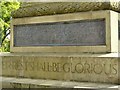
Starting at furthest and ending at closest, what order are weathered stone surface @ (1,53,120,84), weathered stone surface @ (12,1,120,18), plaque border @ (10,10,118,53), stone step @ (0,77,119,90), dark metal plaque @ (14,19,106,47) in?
dark metal plaque @ (14,19,106,47) → weathered stone surface @ (12,1,120,18) → plaque border @ (10,10,118,53) → weathered stone surface @ (1,53,120,84) → stone step @ (0,77,119,90)

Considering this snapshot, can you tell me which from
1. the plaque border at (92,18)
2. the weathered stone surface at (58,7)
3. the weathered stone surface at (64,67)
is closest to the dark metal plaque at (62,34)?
the plaque border at (92,18)

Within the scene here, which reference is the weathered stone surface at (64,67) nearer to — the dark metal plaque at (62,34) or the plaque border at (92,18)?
the plaque border at (92,18)

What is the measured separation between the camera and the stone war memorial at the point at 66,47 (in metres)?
5.30

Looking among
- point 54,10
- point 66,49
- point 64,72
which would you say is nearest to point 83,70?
point 64,72

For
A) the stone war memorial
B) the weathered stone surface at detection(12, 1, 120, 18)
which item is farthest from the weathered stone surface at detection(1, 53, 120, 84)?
the weathered stone surface at detection(12, 1, 120, 18)

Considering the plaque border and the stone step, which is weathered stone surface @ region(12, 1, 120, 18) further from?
the stone step

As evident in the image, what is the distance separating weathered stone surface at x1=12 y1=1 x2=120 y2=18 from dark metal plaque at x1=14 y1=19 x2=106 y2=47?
29 centimetres

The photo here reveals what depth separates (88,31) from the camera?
6117 millimetres

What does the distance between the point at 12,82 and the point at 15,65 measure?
993mm

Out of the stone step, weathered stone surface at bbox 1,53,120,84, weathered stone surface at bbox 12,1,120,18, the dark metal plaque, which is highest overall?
weathered stone surface at bbox 12,1,120,18

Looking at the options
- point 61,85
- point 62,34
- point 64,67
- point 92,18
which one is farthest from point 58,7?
point 61,85

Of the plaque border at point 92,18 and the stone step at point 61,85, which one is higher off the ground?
the plaque border at point 92,18

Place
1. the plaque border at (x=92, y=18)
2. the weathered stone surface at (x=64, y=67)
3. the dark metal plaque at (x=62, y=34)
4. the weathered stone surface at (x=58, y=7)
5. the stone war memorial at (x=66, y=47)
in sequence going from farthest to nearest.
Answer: the dark metal plaque at (x=62, y=34)
the weathered stone surface at (x=58, y=7)
the plaque border at (x=92, y=18)
the stone war memorial at (x=66, y=47)
the weathered stone surface at (x=64, y=67)

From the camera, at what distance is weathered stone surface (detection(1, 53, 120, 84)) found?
5195 mm
